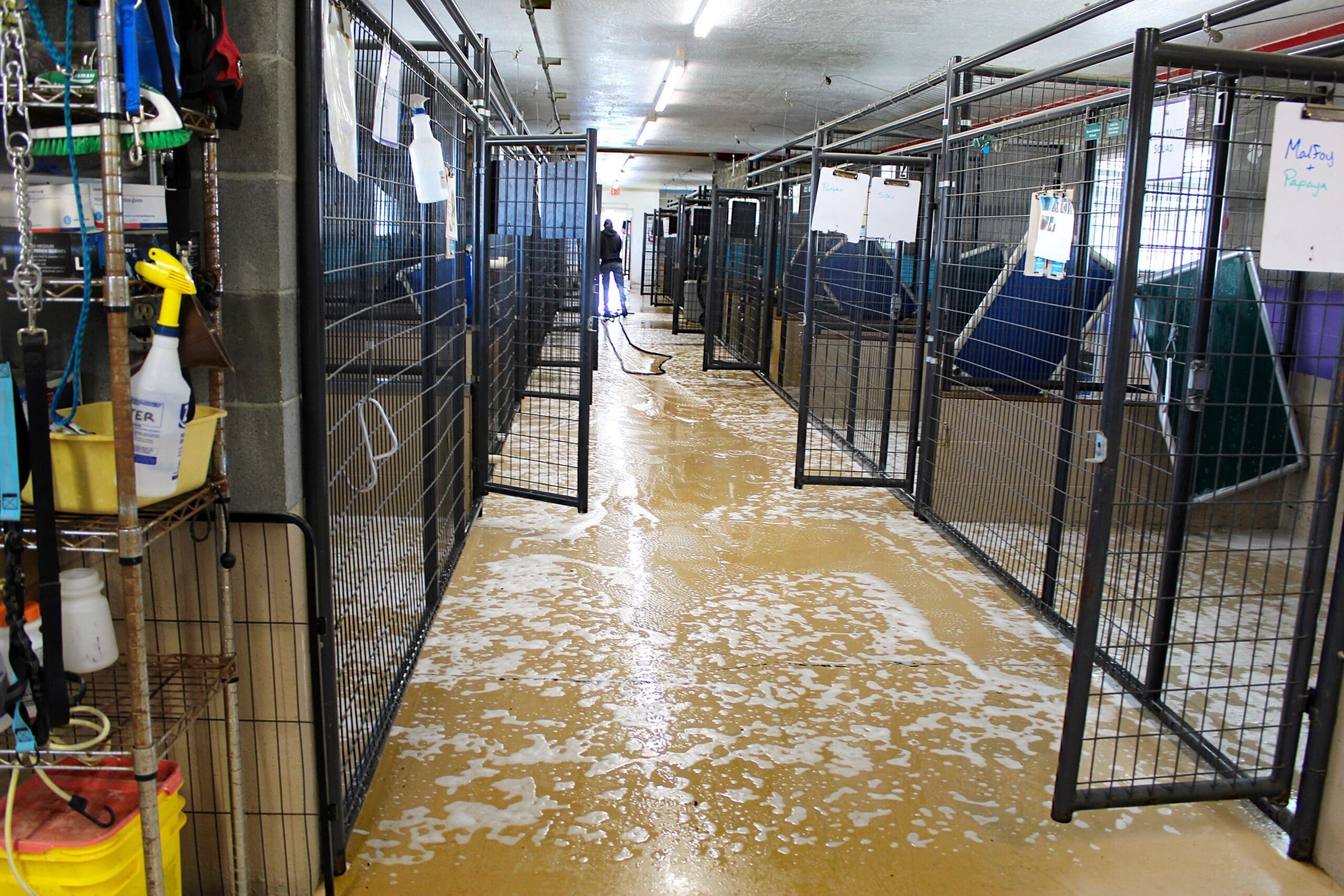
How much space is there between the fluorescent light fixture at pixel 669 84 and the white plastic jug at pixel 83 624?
26.8 feet

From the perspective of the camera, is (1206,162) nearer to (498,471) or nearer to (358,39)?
(358,39)

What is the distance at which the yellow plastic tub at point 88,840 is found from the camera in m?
1.50

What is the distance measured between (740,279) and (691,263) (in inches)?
164

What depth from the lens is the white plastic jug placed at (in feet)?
4.84

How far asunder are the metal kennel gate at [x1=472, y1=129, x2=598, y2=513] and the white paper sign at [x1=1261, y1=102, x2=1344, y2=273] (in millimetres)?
2607

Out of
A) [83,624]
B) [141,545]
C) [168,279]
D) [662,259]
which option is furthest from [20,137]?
[662,259]

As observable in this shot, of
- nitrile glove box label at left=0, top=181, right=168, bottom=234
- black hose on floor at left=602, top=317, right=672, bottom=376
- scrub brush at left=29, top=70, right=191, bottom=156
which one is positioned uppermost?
scrub brush at left=29, top=70, right=191, bottom=156

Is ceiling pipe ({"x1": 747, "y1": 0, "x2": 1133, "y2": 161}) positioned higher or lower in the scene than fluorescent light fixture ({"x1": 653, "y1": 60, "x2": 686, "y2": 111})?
lower

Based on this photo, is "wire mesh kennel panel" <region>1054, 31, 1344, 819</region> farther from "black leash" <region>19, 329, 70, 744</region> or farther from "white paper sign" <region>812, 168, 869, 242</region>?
"black leash" <region>19, 329, 70, 744</region>

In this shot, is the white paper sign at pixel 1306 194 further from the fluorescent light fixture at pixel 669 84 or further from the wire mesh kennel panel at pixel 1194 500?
the fluorescent light fixture at pixel 669 84

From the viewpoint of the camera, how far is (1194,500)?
2568 mm

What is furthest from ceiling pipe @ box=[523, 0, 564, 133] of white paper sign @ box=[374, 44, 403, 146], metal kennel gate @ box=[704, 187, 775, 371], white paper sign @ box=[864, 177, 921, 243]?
white paper sign @ box=[374, 44, 403, 146]

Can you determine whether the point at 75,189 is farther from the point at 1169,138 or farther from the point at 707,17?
the point at 707,17

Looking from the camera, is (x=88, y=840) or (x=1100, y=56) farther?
(x=1100, y=56)
